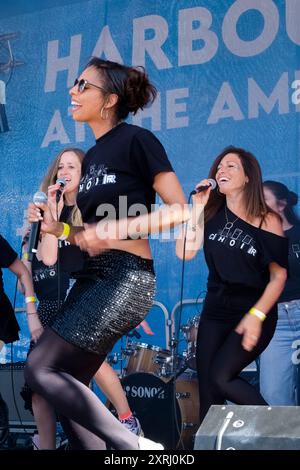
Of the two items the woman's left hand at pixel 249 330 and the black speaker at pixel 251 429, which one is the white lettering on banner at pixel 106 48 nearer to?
the woman's left hand at pixel 249 330

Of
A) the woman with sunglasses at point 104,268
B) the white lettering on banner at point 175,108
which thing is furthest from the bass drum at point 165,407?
the woman with sunglasses at point 104,268

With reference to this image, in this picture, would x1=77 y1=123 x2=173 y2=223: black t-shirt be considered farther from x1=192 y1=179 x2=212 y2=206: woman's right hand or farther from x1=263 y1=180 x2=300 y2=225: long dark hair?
x1=263 y1=180 x2=300 y2=225: long dark hair

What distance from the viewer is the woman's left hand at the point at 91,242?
2883 millimetres

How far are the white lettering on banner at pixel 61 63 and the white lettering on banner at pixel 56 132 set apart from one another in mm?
220

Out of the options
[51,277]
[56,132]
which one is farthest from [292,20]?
[51,277]

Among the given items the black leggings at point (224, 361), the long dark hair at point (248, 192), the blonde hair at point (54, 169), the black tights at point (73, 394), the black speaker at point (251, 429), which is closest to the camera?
the black speaker at point (251, 429)

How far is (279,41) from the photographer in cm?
452

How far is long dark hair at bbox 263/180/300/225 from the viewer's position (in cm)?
437

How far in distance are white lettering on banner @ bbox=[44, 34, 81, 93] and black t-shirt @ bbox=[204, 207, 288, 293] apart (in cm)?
173

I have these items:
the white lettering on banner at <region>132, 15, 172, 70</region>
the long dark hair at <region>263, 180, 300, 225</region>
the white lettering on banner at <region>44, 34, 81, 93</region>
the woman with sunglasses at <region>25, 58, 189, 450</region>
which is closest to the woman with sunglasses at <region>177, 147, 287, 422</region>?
the long dark hair at <region>263, 180, 300, 225</region>
